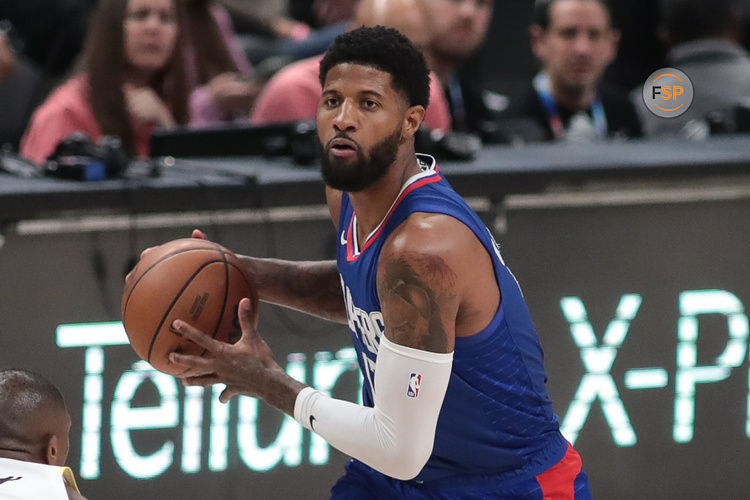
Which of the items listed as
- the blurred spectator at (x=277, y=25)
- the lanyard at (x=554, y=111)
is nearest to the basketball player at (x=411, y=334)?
the lanyard at (x=554, y=111)

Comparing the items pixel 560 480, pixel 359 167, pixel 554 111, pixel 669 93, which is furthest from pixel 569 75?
pixel 359 167

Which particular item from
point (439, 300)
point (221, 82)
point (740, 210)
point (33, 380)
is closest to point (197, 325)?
point (33, 380)

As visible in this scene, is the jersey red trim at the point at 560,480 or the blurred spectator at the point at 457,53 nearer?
the jersey red trim at the point at 560,480

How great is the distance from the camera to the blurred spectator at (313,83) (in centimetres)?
446

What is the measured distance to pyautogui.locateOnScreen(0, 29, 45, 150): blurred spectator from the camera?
5.31m

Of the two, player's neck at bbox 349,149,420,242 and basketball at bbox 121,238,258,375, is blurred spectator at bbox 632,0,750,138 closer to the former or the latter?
player's neck at bbox 349,149,420,242

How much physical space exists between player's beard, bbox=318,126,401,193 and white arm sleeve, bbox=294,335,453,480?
1.10 feet

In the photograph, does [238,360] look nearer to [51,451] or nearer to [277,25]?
[51,451]

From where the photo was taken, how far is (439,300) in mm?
2371

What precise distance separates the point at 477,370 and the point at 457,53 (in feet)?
9.63

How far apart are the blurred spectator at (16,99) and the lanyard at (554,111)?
2335 mm

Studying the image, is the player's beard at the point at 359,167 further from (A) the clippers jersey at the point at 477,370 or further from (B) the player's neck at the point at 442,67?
(B) the player's neck at the point at 442,67

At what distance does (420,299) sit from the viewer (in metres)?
2.37

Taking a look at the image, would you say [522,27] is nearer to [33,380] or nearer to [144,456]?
[144,456]
